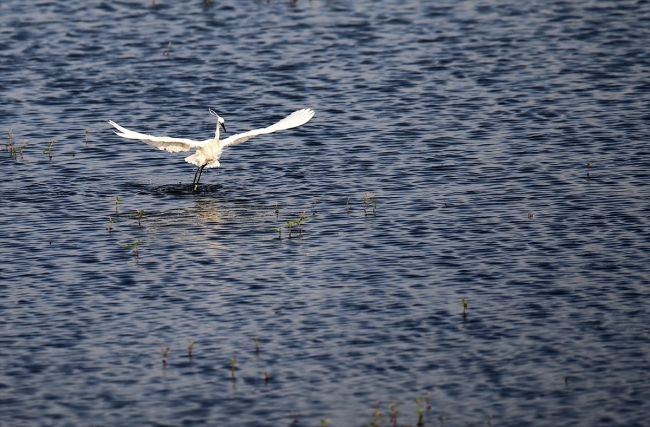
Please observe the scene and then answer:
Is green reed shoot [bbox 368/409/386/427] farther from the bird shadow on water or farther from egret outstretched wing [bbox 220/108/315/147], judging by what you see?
the bird shadow on water

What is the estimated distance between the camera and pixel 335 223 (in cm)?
1522

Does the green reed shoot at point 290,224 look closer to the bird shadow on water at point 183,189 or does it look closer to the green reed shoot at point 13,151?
the bird shadow on water at point 183,189

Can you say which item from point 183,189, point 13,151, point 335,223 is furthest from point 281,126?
point 13,151

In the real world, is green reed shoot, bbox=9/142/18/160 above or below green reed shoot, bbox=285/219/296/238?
below

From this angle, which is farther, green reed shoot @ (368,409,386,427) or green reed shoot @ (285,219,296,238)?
green reed shoot @ (285,219,296,238)

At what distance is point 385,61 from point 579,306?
1295cm

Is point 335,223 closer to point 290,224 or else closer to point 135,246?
point 290,224

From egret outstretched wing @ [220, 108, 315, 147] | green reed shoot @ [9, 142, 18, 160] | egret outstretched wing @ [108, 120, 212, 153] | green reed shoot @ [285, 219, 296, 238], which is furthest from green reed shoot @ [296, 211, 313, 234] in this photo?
green reed shoot @ [9, 142, 18, 160]

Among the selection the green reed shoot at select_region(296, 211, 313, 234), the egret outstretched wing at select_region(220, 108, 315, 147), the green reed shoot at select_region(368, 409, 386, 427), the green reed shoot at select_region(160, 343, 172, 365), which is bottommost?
the green reed shoot at select_region(296, 211, 313, 234)

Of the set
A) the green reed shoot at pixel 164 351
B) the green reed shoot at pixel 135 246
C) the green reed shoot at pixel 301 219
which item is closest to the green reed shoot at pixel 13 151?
the green reed shoot at pixel 135 246

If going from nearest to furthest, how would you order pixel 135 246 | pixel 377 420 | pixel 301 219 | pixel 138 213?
pixel 377 420
pixel 135 246
pixel 301 219
pixel 138 213

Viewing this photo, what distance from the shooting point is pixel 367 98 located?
861 inches

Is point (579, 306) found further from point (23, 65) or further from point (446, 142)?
point (23, 65)

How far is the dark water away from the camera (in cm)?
1061
